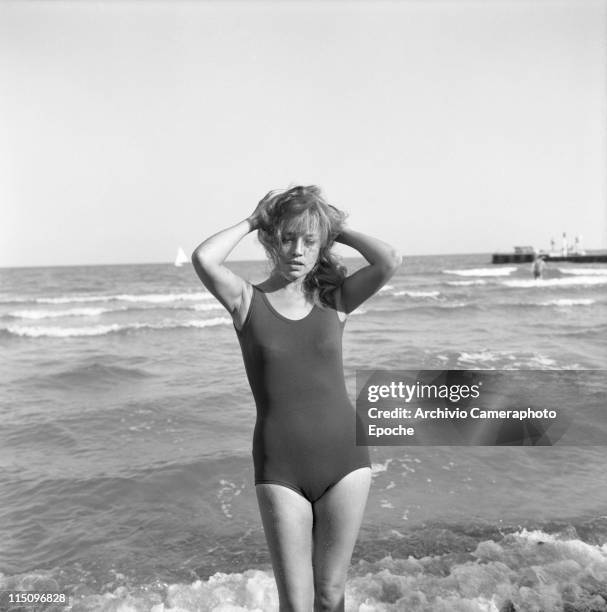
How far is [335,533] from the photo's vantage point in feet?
6.95

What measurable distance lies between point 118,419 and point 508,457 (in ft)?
17.8

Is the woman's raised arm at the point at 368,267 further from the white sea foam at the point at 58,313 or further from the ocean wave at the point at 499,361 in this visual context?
the white sea foam at the point at 58,313

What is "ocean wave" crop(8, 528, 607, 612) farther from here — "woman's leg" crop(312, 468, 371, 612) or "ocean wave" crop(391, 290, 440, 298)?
"ocean wave" crop(391, 290, 440, 298)

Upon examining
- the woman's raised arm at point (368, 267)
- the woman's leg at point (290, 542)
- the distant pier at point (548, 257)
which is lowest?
the distant pier at point (548, 257)

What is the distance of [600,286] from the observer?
31.0 metres

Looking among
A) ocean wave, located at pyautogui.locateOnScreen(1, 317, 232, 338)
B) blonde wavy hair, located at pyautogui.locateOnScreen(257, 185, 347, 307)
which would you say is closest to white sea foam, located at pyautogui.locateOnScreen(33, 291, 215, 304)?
ocean wave, located at pyautogui.locateOnScreen(1, 317, 232, 338)

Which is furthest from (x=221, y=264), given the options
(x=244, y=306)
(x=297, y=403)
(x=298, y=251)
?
(x=297, y=403)

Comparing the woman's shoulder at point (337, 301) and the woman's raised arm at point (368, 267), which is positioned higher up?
→ the woman's raised arm at point (368, 267)

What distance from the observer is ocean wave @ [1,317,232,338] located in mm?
18767

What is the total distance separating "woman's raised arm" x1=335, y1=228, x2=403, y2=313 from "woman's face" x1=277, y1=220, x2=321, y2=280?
0.15 metres

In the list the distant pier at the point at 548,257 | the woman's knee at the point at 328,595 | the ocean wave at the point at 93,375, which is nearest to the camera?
the woman's knee at the point at 328,595

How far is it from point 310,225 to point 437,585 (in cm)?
275

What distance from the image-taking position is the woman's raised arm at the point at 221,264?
213 centimetres

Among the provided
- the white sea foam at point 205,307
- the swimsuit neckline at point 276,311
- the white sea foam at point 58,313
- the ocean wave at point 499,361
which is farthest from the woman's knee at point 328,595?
the white sea foam at point 58,313
